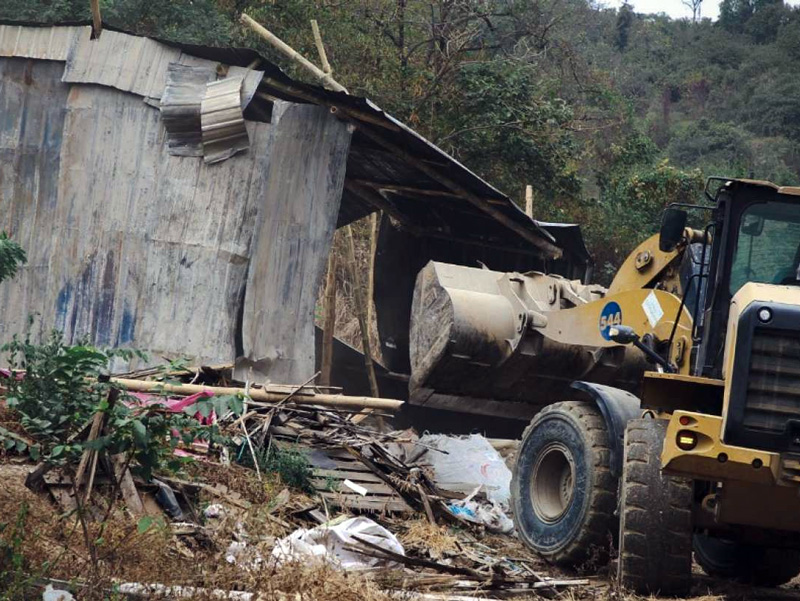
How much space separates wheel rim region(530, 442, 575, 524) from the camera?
874 centimetres

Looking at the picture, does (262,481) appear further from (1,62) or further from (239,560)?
(1,62)

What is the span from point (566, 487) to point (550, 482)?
0.14 m

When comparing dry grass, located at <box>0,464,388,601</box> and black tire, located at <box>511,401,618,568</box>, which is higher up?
black tire, located at <box>511,401,618,568</box>

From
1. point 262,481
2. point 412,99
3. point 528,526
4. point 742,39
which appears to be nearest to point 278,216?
point 262,481

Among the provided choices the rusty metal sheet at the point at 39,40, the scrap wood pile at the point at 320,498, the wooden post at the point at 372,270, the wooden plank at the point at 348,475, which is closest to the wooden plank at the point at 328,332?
the wooden post at the point at 372,270

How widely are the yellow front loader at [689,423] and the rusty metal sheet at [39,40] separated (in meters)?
6.59

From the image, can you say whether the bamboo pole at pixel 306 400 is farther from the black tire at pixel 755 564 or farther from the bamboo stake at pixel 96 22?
the bamboo stake at pixel 96 22

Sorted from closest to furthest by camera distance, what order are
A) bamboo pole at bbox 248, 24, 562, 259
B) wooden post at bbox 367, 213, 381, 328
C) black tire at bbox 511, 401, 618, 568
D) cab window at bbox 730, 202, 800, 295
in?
1. cab window at bbox 730, 202, 800, 295
2. black tire at bbox 511, 401, 618, 568
3. bamboo pole at bbox 248, 24, 562, 259
4. wooden post at bbox 367, 213, 381, 328

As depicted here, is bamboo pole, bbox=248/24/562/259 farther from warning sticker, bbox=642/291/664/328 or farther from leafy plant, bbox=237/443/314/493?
warning sticker, bbox=642/291/664/328

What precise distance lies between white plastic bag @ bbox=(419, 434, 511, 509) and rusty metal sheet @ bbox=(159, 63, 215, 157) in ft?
13.6

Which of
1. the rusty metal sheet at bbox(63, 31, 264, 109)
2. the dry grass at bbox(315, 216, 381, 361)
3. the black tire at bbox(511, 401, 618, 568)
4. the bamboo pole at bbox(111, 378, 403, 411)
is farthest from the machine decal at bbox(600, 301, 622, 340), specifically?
the dry grass at bbox(315, 216, 381, 361)

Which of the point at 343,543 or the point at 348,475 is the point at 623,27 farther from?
the point at 343,543

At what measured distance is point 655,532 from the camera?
7.02 meters

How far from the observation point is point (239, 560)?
6121 mm
